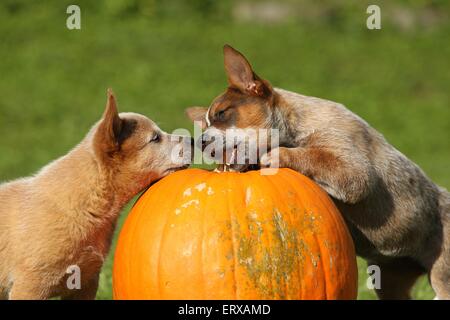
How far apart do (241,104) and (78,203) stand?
1.24 m

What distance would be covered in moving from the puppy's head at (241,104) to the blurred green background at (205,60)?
6876mm

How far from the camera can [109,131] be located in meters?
5.30

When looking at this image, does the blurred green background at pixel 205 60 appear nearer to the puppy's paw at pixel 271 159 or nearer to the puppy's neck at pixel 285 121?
the puppy's neck at pixel 285 121

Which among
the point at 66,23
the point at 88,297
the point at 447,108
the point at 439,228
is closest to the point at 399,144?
the point at 447,108

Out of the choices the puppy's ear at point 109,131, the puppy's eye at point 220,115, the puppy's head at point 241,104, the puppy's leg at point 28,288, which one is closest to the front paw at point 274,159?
the puppy's head at point 241,104

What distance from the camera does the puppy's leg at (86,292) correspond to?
18.0ft

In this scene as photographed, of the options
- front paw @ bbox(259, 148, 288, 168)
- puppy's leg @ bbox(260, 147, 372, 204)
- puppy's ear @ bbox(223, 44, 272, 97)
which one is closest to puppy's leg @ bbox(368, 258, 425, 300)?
puppy's leg @ bbox(260, 147, 372, 204)

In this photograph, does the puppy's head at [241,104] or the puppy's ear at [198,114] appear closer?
the puppy's head at [241,104]

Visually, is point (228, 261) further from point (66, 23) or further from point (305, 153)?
point (66, 23)

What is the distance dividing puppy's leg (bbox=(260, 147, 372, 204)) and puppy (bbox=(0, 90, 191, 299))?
28.5 inches

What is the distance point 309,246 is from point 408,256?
1499 millimetres

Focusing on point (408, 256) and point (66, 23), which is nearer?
point (408, 256)

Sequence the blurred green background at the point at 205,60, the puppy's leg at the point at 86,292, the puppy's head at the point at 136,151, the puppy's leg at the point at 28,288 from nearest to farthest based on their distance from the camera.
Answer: the puppy's leg at the point at 28,288
the puppy's head at the point at 136,151
the puppy's leg at the point at 86,292
the blurred green background at the point at 205,60

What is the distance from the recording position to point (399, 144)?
13.4 metres
